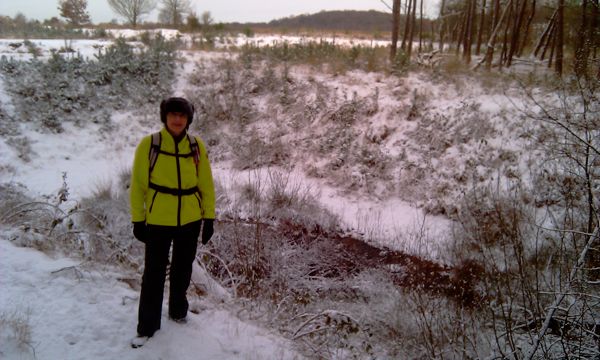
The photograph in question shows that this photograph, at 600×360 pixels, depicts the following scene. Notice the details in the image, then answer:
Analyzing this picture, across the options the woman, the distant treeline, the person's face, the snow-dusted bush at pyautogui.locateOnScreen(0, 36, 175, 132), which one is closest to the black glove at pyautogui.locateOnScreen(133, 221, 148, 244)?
the woman

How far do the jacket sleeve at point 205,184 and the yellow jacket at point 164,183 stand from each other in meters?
0.11

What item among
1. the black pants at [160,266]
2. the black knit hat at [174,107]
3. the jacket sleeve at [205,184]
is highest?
the black knit hat at [174,107]

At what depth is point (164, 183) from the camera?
2.80 m

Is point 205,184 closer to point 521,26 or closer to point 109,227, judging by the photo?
point 109,227

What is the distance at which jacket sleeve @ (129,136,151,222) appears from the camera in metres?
2.74

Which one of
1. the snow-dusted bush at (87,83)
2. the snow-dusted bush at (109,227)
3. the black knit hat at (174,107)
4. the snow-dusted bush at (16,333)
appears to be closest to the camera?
the snow-dusted bush at (16,333)

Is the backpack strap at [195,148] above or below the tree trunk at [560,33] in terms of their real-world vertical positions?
below

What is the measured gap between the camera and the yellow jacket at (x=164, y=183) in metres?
2.77

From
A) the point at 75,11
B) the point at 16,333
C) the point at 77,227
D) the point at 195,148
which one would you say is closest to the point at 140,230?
the point at 195,148

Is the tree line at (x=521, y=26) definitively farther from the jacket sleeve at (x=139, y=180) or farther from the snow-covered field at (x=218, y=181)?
the jacket sleeve at (x=139, y=180)

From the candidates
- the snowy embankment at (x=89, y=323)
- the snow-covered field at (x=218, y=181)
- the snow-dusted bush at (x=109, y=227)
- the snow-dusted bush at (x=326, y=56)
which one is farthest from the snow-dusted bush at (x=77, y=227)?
the snow-dusted bush at (x=326, y=56)

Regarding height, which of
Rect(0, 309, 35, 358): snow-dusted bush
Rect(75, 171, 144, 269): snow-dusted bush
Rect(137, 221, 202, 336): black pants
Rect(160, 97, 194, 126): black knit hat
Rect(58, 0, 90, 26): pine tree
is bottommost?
Rect(75, 171, 144, 269): snow-dusted bush

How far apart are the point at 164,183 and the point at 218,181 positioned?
6194 millimetres

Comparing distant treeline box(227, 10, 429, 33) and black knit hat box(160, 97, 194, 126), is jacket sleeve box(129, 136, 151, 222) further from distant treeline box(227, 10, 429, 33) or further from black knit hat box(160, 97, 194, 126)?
distant treeline box(227, 10, 429, 33)
